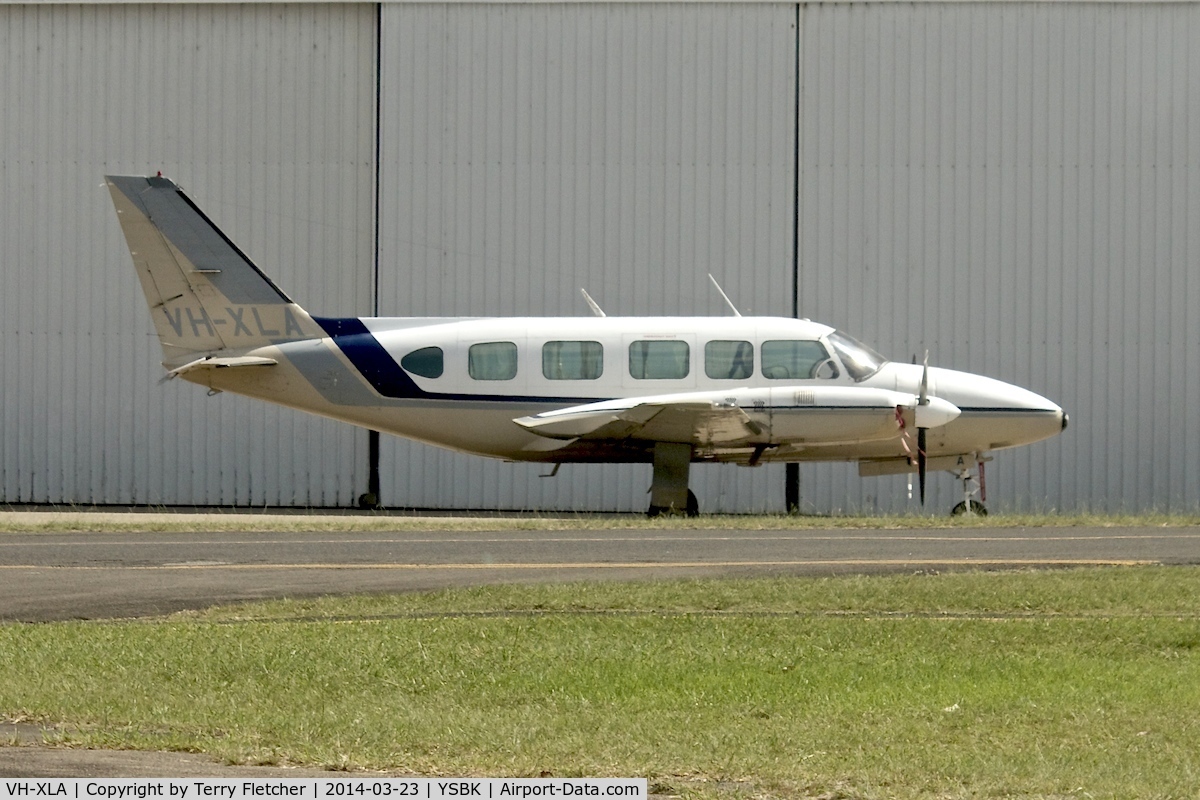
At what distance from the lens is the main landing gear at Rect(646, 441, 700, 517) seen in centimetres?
2344

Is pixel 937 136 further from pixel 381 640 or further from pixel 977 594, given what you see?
pixel 381 640

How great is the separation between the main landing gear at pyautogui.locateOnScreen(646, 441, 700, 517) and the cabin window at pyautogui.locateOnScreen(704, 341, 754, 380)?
1.17 m

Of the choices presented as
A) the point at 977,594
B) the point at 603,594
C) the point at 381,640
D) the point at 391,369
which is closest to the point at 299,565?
the point at 603,594

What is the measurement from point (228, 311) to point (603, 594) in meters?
12.5

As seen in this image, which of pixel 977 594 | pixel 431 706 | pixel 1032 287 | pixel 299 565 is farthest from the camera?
pixel 1032 287

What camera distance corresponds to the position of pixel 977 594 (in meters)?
12.8

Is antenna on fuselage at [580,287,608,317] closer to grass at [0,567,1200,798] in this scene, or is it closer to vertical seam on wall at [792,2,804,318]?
vertical seam on wall at [792,2,804,318]

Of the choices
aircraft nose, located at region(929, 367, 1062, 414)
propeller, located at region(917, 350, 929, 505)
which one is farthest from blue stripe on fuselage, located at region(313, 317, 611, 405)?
aircraft nose, located at region(929, 367, 1062, 414)

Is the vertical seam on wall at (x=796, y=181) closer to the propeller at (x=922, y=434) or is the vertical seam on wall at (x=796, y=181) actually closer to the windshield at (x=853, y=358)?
the windshield at (x=853, y=358)

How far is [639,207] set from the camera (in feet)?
93.0

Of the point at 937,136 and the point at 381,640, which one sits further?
the point at 937,136

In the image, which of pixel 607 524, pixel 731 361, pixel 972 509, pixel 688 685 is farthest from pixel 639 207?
pixel 688 685

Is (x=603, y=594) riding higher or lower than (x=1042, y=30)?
lower

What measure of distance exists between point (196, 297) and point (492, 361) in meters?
4.58
